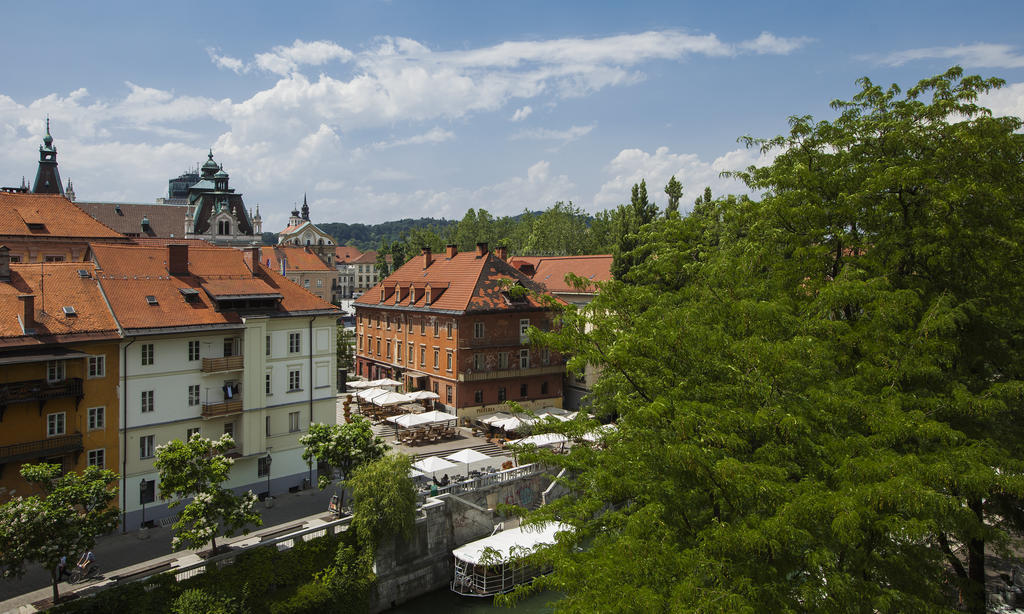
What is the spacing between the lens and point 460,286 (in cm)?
5031

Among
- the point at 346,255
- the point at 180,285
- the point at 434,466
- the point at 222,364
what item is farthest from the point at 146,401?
the point at 346,255

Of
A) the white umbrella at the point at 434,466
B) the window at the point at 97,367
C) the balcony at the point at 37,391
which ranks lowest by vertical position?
the white umbrella at the point at 434,466

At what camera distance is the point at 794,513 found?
33.8ft

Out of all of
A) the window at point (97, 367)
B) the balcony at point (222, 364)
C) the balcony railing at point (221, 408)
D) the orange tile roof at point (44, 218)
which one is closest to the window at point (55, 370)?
the window at point (97, 367)

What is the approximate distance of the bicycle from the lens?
75.9 feet

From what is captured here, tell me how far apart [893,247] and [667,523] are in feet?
26.3

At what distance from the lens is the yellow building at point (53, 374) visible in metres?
25.6

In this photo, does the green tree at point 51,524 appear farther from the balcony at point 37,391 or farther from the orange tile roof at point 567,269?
the orange tile roof at point 567,269

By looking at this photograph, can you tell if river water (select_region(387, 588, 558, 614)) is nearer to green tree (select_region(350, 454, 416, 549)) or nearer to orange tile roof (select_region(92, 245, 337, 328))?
green tree (select_region(350, 454, 416, 549))

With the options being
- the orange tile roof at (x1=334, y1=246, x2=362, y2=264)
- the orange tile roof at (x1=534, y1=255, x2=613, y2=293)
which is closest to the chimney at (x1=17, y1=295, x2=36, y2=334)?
the orange tile roof at (x1=534, y1=255, x2=613, y2=293)

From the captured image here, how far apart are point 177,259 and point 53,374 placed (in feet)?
29.4

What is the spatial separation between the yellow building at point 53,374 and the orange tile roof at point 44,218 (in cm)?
1968

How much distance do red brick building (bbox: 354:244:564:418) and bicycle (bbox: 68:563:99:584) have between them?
26.1 meters

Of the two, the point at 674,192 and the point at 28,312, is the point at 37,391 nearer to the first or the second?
the point at 28,312
